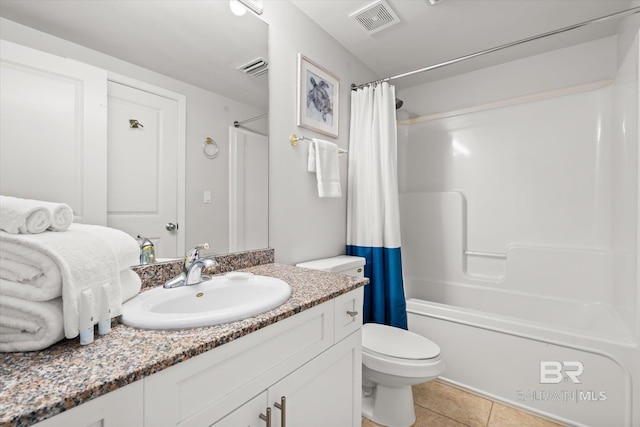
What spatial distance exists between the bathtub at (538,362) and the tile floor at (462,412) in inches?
1.9

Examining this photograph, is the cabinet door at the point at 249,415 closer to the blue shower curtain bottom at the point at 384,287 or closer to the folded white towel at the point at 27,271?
the folded white towel at the point at 27,271

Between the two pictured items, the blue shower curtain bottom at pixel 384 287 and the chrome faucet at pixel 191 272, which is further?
the blue shower curtain bottom at pixel 384 287

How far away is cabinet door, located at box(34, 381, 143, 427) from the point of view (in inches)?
16.5

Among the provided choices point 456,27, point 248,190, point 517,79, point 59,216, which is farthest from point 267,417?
point 517,79

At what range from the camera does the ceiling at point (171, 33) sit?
852mm

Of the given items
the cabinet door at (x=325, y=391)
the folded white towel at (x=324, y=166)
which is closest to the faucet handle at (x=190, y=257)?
the cabinet door at (x=325, y=391)

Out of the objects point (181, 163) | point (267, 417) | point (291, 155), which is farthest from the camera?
point (291, 155)

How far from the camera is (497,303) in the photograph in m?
2.26

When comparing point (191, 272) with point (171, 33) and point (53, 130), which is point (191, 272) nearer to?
point (53, 130)

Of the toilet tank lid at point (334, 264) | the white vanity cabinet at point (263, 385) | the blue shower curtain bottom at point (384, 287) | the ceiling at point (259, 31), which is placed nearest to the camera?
the white vanity cabinet at point (263, 385)

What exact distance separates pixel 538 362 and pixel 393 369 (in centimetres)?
83

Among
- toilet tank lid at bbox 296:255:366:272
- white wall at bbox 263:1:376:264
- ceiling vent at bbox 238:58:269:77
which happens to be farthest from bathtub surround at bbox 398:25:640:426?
ceiling vent at bbox 238:58:269:77

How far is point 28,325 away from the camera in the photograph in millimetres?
528

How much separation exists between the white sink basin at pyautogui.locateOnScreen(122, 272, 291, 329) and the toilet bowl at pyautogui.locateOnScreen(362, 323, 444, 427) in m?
0.74
